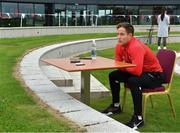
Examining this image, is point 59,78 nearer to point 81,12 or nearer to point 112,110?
point 112,110

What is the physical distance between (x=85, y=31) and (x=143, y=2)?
9737mm

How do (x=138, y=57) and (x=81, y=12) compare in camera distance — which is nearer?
(x=138, y=57)

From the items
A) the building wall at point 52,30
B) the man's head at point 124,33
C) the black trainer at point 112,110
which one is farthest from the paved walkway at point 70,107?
the building wall at point 52,30

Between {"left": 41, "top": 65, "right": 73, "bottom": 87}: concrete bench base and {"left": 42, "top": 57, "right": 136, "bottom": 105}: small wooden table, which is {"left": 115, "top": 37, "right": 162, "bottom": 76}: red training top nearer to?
{"left": 42, "top": 57, "right": 136, "bottom": 105}: small wooden table

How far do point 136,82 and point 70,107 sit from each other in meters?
1.02

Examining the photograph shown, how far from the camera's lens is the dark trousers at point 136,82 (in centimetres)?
612

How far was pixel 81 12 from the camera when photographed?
34.0m

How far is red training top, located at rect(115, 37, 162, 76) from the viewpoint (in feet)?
20.5

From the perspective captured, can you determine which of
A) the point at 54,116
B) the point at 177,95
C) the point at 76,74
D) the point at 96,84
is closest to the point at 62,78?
the point at 96,84

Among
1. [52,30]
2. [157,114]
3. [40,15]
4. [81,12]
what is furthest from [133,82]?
[81,12]

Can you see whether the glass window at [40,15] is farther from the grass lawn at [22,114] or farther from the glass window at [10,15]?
the grass lawn at [22,114]

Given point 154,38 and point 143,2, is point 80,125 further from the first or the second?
point 143,2

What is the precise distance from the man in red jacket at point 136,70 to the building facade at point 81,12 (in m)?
19.4

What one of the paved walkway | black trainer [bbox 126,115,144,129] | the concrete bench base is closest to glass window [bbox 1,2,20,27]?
the concrete bench base
